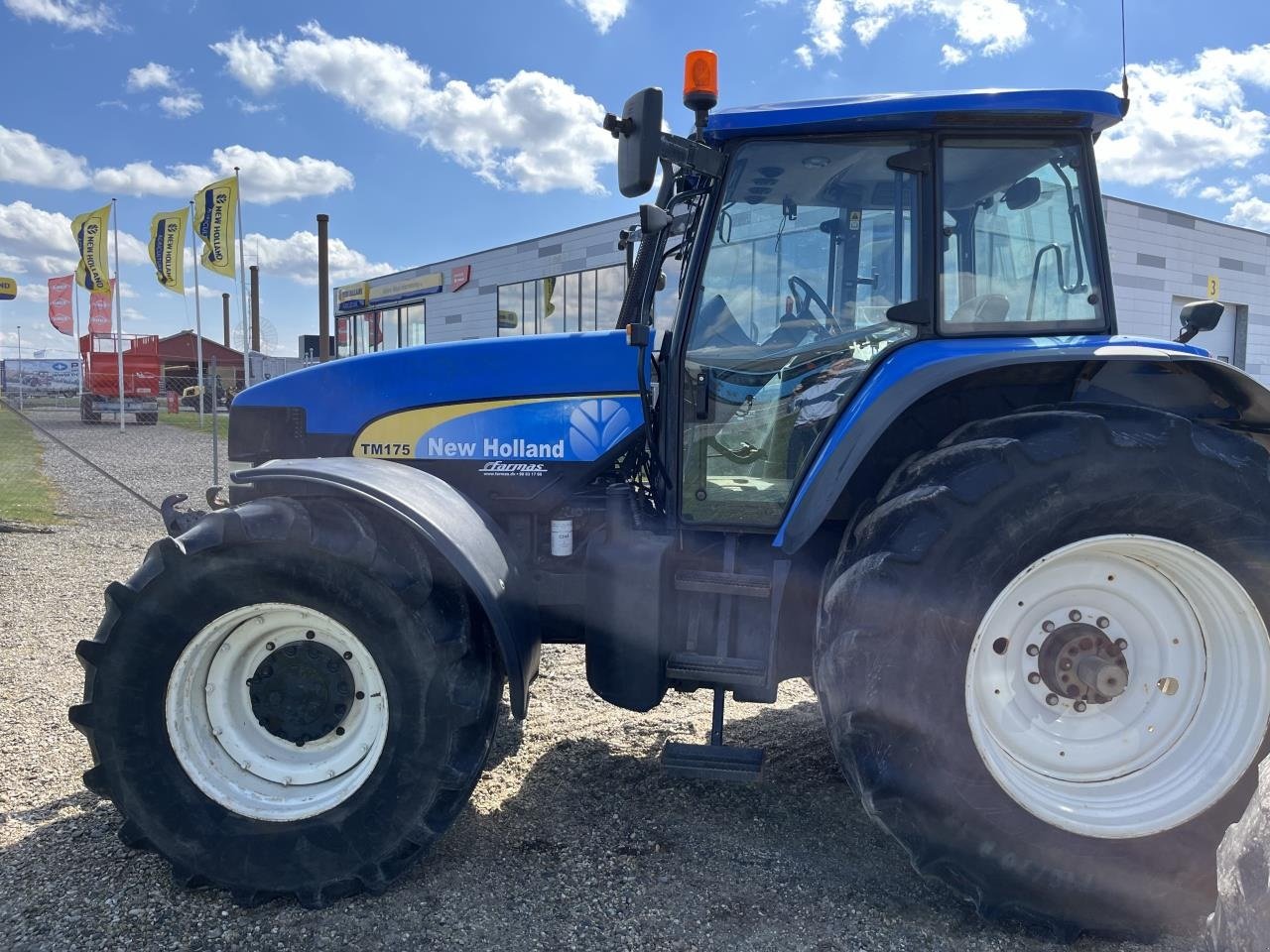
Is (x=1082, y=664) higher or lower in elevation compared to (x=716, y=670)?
higher

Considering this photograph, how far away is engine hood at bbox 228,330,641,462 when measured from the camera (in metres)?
3.08

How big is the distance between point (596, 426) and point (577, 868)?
1.43m

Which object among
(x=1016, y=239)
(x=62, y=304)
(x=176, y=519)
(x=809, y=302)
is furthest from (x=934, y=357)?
(x=62, y=304)

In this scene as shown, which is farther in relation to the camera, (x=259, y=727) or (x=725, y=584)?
(x=725, y=584)

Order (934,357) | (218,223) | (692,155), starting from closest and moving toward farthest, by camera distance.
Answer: (934,357), (692,155), (218,223)

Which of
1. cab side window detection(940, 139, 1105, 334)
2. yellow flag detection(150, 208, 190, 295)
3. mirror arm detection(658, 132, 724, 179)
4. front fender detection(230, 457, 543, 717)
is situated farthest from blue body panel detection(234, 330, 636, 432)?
yellow flag detection(150, 208, 190, 295)

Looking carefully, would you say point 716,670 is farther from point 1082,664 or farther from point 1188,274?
point 1188,274

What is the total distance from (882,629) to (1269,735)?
44.1 inches

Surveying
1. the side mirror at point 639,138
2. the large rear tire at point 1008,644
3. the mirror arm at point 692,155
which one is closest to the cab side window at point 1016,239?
the large rear tire at point 1008,644

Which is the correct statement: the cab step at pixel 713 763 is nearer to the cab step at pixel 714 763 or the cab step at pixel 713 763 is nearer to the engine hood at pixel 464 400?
the cab step at pixel 714 763

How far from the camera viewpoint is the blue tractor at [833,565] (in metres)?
Answer: 2.28

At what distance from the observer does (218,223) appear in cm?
1720

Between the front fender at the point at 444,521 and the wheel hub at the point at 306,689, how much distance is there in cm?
46

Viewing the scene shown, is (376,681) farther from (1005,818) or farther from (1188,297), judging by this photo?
(1188,297)
